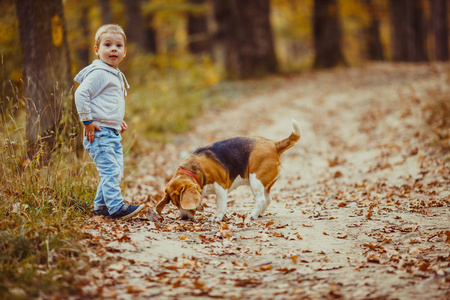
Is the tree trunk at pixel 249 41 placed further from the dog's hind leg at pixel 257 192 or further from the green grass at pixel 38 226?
the green grass at pixel 38 226

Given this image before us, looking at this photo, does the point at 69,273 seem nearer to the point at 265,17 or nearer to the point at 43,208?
the point at 43,208

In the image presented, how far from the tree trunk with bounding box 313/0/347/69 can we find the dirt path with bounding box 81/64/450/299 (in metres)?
12.6

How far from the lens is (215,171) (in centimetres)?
538

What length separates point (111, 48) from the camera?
4.78 m

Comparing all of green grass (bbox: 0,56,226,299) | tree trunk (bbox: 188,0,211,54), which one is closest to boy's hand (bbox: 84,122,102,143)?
green grass (bbox: 0,56,226,299)

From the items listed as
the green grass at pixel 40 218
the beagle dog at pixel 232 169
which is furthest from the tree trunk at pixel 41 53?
the beagle dog at pixel 232 169

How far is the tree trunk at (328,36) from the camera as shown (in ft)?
Answer: 74.6

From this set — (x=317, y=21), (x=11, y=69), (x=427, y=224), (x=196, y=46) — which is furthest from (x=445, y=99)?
(x=196, y=46)

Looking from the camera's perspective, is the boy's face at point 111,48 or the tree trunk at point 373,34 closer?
the boy's face at point 111,48

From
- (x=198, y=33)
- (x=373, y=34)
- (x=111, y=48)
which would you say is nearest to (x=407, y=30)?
(x=373, y=34)

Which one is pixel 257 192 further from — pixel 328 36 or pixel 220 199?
pixel 328 36

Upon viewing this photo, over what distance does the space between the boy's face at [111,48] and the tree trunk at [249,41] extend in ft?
54.1

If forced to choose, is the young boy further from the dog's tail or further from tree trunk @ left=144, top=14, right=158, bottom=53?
tree trunk @ left=144, top=14, right=158, bottom=53

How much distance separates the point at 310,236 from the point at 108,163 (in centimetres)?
244
